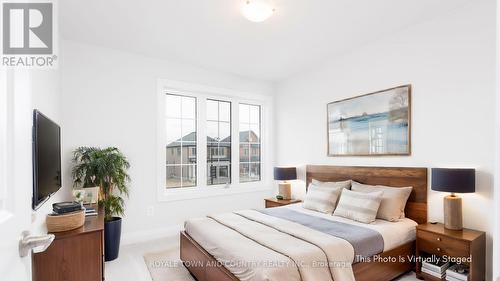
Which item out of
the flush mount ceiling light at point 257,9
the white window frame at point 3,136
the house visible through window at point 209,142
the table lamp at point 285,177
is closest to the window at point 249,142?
the house visible through window at point 209,142

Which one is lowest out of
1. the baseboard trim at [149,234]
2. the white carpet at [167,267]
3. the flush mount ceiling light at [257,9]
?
the white carpet at [167,267]

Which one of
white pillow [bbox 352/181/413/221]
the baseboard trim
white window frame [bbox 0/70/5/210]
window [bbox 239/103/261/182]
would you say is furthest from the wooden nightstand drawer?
the baseboard trim

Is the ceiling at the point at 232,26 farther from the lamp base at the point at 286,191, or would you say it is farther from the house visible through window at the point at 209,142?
the lamp base at the point at 286,191

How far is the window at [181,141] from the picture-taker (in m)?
4.14

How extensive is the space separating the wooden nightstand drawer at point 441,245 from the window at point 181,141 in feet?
10.5

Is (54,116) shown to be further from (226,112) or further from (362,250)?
(362,250)

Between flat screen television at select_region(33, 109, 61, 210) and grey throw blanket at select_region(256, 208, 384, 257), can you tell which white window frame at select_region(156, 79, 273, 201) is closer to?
flat screen television at select_region(33, 109, 61, 210)

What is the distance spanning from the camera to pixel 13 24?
0.77m

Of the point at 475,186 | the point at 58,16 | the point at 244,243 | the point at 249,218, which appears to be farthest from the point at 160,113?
the point at 475,186

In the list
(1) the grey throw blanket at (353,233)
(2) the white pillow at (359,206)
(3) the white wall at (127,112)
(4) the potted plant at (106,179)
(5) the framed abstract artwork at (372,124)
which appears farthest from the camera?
(3) the white wall at (127,112)

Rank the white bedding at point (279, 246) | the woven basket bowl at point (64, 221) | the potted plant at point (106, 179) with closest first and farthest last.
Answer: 1. the white bedding at point (279, 246)
2. the woven basket bowl at point (64, 221)
3. the potted plant at point (106, 179)

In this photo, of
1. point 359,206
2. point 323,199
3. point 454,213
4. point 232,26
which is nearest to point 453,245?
point 454,213

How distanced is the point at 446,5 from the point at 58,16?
13.1 feet

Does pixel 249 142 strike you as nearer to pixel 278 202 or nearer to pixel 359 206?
pixel 278 202
